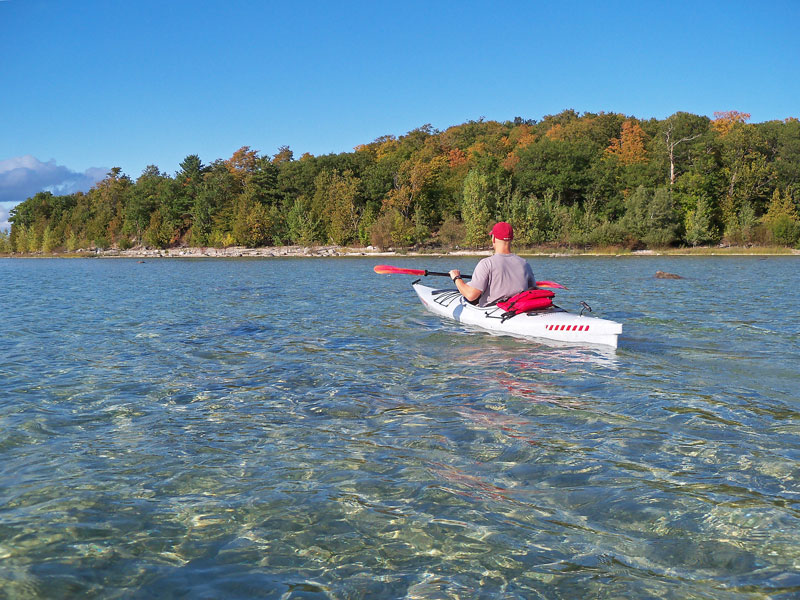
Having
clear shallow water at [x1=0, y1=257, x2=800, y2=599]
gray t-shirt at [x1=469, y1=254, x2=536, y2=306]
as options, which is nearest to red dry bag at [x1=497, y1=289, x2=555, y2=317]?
gray t-shirt at [x1=469, y1=254, x2=536, y2=306]

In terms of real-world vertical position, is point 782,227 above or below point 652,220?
below

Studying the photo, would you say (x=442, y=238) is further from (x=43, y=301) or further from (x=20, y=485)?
(x=20, y=485)

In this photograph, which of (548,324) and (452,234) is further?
(452,234)

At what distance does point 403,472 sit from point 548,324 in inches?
249

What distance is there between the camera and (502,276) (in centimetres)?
1071

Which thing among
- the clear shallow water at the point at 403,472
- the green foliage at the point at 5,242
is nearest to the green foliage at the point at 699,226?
the clear shallow water at the point at 403,472

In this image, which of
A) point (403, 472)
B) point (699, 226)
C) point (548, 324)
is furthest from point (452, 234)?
point (403, 472)

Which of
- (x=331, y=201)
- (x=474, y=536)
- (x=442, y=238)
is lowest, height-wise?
(x=474, y=536)

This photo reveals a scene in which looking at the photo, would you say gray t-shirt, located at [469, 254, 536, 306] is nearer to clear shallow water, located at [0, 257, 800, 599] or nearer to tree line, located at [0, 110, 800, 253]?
clear shallow water, located at [0, 257, 800, 599]

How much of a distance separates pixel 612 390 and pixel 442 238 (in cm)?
6327

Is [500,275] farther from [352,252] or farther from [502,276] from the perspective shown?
[352,252]

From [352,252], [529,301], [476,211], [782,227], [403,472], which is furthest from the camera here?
[352,252]

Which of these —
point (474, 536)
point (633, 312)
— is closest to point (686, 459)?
point (474, 536)

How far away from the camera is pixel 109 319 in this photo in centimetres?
1451
